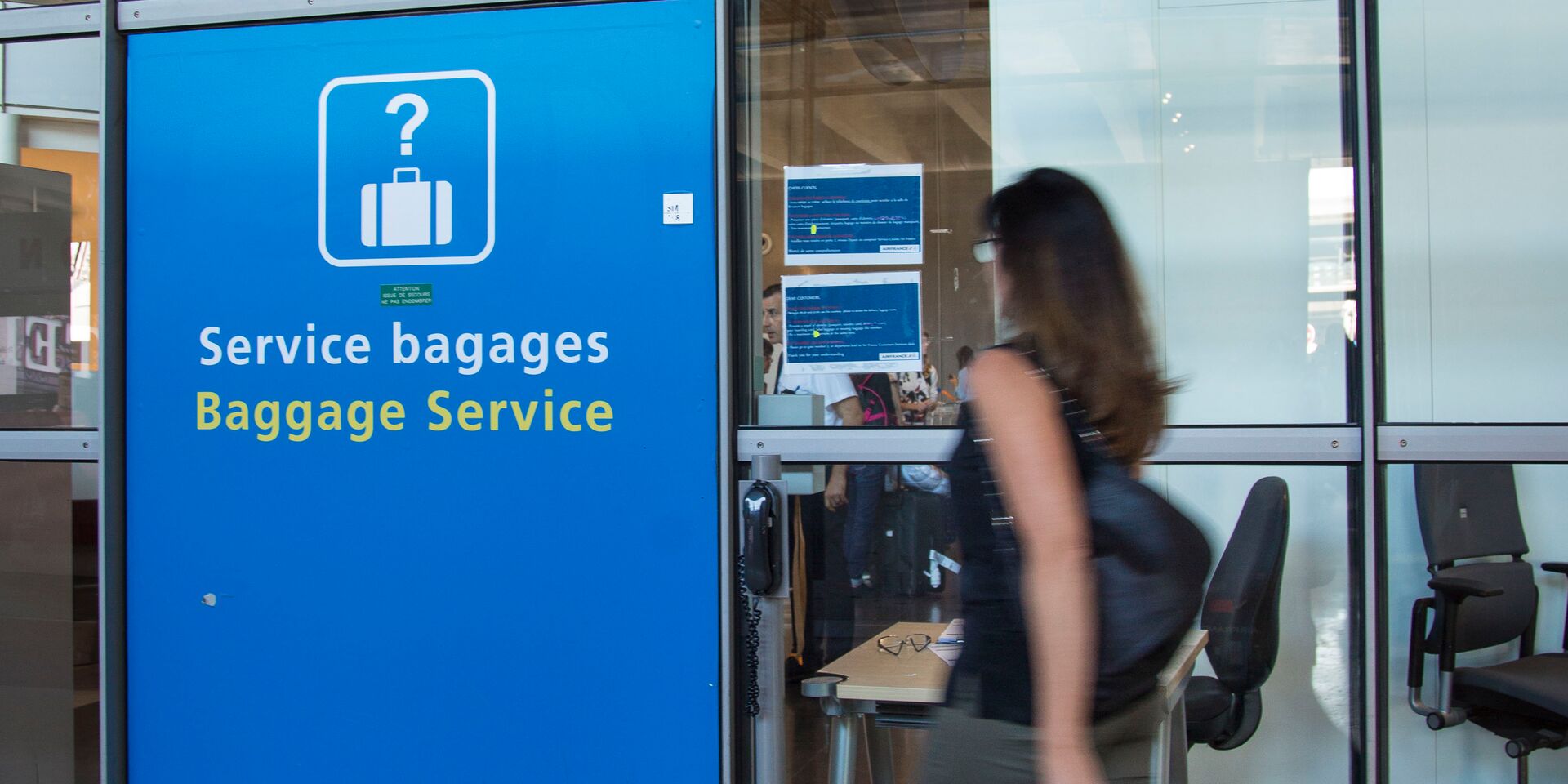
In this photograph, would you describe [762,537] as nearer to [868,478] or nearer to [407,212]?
[868,478]

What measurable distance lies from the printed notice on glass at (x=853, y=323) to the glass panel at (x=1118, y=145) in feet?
0.12

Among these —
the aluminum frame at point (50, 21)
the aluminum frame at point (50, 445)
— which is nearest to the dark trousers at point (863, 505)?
the aluminum frame at point (50, 445)

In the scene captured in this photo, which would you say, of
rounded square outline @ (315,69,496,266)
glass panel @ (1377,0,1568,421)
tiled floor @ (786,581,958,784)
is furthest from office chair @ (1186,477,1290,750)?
rounded square outline @ (315,69,496,266)

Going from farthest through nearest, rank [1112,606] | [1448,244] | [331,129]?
[331,129] → [1448,244] → [1112,606]

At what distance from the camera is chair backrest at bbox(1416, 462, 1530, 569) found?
3.34 meters

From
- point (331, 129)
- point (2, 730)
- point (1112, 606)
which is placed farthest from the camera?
point (2, 730)

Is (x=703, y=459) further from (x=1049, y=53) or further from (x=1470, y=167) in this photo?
(x=1470, y=167)

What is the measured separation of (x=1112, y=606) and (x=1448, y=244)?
6.75ft

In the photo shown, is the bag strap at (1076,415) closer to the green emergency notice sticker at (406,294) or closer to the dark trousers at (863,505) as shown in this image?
the dark trousers at (863,505)

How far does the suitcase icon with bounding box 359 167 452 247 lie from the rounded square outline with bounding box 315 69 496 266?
5 cm

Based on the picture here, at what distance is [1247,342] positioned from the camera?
10.5ft

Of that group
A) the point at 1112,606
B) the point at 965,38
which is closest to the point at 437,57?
the point at 965,38

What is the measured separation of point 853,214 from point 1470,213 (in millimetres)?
1535

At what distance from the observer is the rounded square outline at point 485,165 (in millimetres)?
3268
